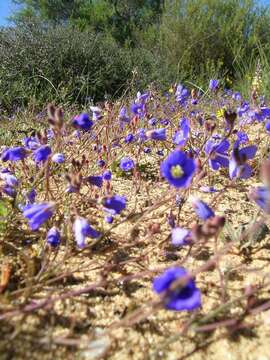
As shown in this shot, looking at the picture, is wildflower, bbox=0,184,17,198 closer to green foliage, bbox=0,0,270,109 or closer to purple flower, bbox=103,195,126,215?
purple flower, bbox=103,195,126,215

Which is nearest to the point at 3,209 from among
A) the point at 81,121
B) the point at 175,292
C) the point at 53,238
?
the point at 53,238

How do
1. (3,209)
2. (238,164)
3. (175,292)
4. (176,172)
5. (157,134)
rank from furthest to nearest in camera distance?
(157,134) → (3,209) → (238,164) → (176,172) → (175,292)

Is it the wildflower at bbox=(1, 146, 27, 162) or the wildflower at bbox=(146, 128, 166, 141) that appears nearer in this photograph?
the wildflower at bbox=(1, 146, 27, 162)

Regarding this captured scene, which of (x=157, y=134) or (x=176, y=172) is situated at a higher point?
(x=176, y=172)

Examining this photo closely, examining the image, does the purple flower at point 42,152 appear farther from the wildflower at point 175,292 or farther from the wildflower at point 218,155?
the wildflower at point 175,292

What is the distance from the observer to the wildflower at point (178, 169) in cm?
148

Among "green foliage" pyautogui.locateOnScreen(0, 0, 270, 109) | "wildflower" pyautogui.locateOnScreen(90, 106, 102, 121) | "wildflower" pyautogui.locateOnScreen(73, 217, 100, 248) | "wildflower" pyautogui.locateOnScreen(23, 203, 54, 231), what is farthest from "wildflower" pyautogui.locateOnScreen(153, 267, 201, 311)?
"green foliage" pyautogui.locateOnScreen(0, 0, 270, 109)

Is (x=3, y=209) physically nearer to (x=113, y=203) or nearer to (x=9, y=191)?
(x=9, y=191)

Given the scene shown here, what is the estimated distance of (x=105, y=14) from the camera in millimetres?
19000

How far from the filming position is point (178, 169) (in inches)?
59.4

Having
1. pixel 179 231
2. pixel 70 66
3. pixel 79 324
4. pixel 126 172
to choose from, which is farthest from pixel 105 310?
pixel 70 66

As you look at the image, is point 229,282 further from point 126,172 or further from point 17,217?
point 126,172

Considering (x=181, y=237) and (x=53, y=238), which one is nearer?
(x=181, y=237)

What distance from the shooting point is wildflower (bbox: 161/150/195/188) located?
148 cm
